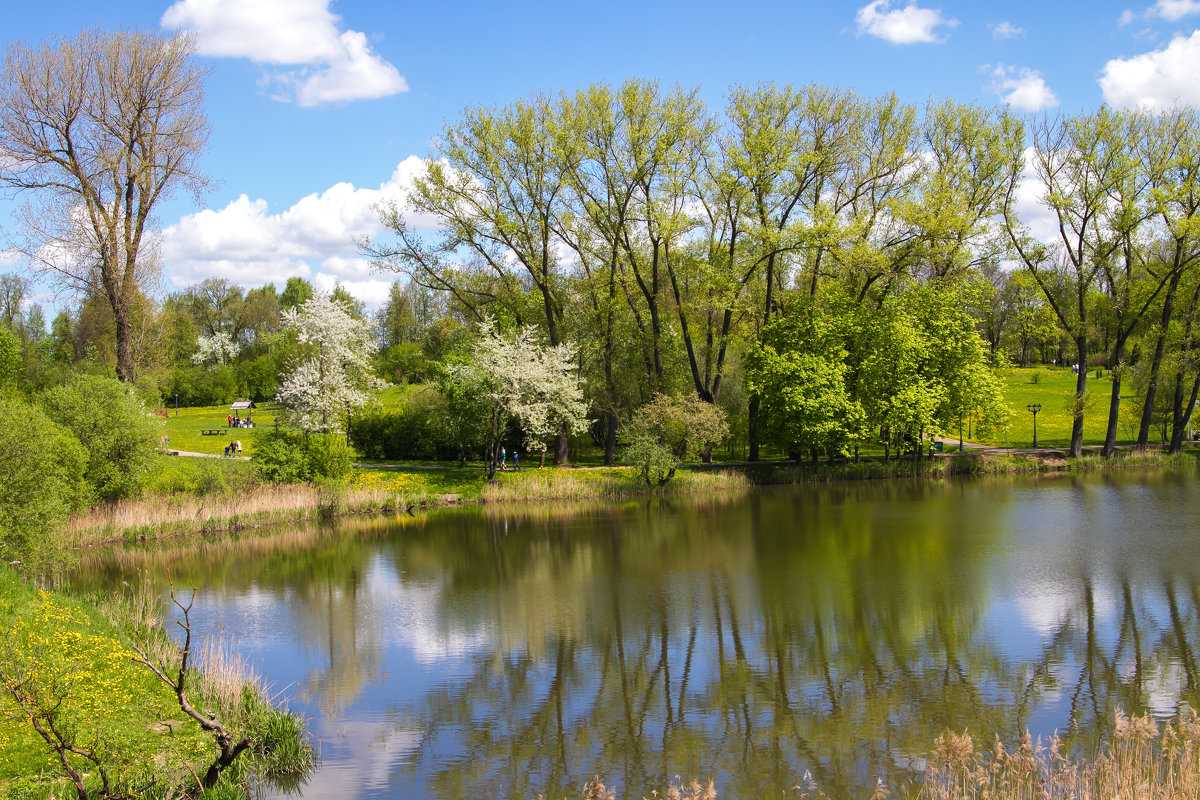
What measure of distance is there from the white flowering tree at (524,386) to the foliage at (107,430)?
12.0 metres

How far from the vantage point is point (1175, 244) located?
128ft

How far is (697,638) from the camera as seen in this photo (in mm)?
14352

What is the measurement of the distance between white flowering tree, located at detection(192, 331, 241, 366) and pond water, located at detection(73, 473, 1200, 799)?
62.8 metres

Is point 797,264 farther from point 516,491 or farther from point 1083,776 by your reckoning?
point 1083,776

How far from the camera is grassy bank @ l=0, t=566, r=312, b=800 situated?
7711 mm

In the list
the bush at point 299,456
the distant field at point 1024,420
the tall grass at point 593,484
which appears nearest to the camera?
the bush at point 299,456

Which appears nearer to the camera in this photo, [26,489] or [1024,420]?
[26,489]

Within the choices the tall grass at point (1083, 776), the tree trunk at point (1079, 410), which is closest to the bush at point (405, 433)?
the tree trunk at point (1079, 410)

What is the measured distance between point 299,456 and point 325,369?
207 inches

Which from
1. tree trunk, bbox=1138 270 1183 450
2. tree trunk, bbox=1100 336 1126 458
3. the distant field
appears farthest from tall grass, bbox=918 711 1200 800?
tree trunk, bbox=1138 270 1183 450

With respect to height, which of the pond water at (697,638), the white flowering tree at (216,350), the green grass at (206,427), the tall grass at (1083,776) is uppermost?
the white flowering tree at (216,350)

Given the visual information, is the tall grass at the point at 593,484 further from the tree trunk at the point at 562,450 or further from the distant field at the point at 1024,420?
the distant field at the point at 1024,420

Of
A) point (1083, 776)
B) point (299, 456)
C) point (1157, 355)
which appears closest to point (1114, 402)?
point (1157, 355)

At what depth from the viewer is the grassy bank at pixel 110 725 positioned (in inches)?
304
